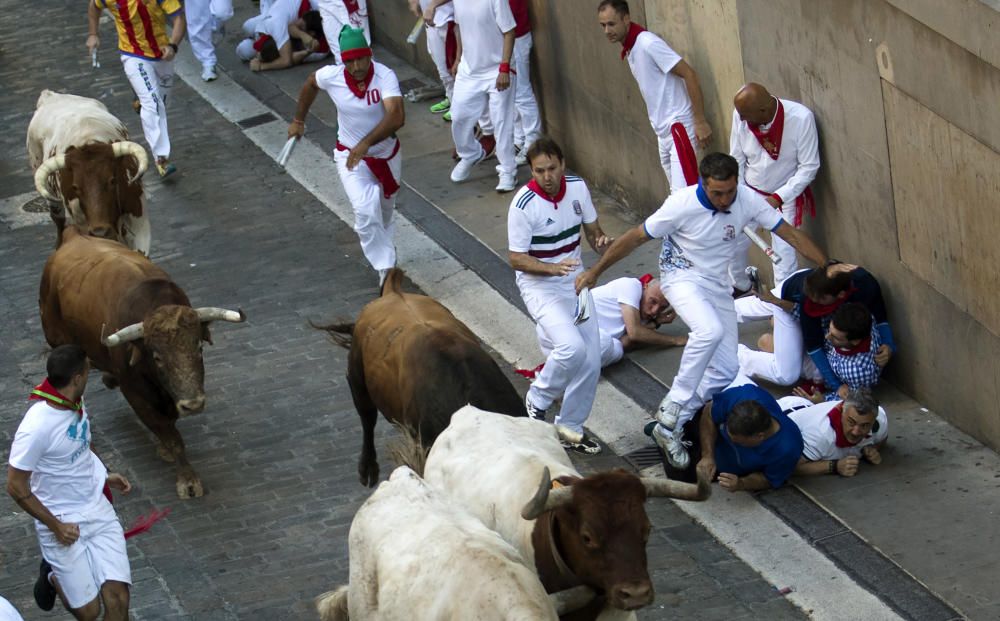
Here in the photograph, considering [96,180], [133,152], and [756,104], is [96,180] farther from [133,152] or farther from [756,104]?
[756,104]

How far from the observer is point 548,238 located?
10.4 metres

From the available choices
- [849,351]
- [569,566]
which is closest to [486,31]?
[849,351]

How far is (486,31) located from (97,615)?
7.71 meters

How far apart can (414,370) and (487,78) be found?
20.3 ft

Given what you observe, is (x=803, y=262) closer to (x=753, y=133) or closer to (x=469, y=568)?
(x=753, y=133)

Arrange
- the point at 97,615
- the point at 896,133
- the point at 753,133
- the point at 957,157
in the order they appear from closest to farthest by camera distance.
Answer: the point at 97,615
the point at 957,157
the point at 896,133
the point at 753,133

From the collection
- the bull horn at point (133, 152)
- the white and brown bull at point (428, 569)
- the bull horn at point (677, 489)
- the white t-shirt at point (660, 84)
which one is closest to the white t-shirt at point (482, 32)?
the white t-shirt at point (660, 84)

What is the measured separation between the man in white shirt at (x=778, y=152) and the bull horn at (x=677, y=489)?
4.07m

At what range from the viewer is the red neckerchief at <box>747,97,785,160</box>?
11.0 m

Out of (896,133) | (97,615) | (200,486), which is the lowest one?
(200,486)

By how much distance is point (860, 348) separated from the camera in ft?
34.1

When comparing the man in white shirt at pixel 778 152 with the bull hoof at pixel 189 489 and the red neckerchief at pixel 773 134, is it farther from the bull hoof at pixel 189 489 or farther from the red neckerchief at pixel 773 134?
the bull hoof at pixel 189 489

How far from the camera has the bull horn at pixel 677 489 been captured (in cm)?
675

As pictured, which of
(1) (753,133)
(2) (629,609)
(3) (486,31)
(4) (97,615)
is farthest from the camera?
(3) (486,31)
